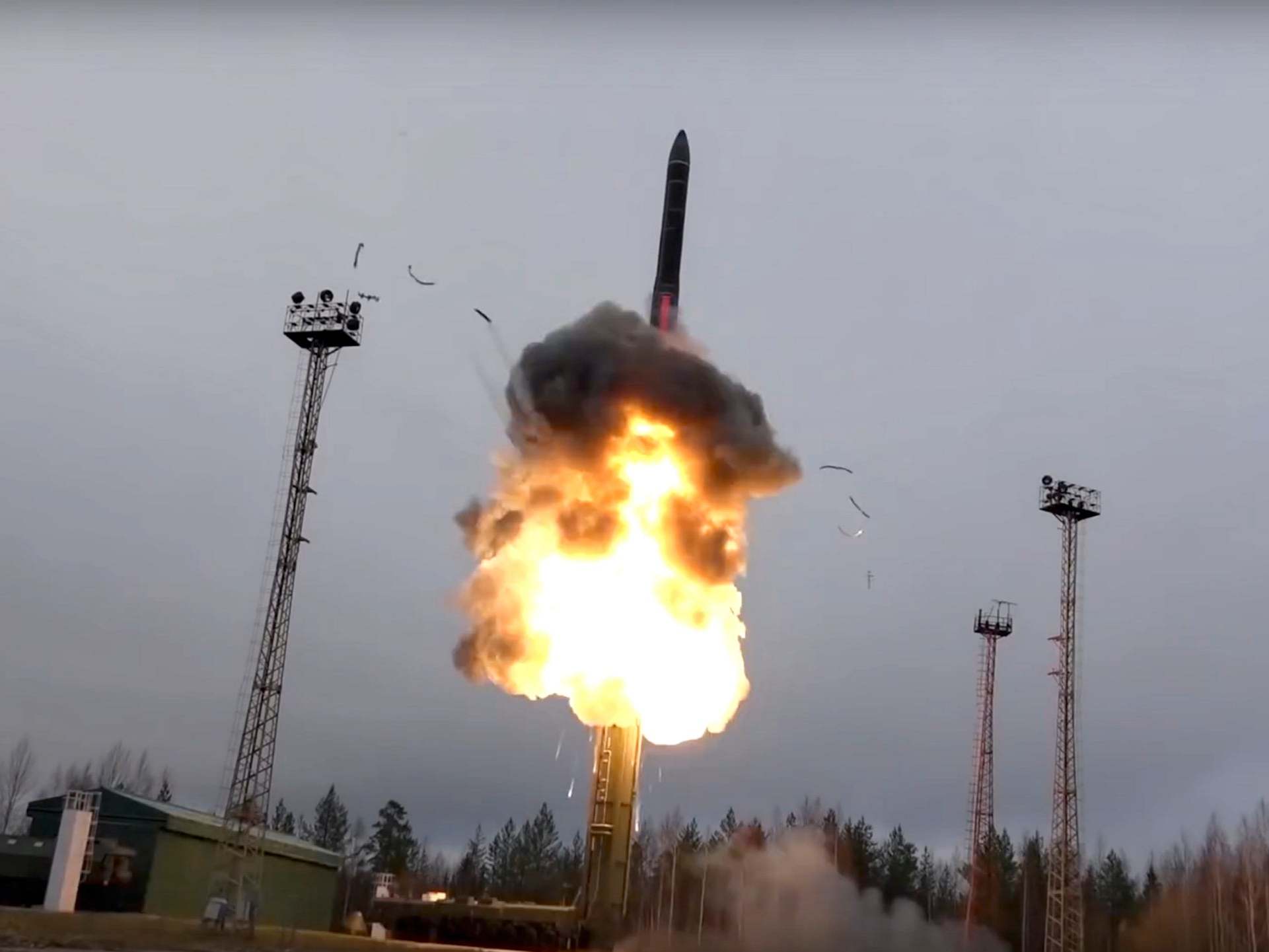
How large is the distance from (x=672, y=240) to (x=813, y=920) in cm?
3436

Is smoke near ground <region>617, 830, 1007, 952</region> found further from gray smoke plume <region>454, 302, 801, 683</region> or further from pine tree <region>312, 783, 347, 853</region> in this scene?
pine tree <region>312, 783, 347, 853</region>

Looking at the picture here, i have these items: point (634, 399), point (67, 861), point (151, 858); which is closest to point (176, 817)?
point (151, 858)

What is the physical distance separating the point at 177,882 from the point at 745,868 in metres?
34.7

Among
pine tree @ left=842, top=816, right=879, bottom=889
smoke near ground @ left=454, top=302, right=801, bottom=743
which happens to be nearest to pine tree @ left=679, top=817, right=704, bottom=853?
pine tree @ left=842, top=816, right=879, bottom=889

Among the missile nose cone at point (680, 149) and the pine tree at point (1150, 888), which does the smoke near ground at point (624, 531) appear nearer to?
the missile nose cone at point (680, 149)

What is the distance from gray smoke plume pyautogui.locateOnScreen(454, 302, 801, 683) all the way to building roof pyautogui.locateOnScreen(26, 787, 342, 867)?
24.1 meters

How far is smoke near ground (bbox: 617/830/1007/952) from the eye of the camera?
59.4 meters

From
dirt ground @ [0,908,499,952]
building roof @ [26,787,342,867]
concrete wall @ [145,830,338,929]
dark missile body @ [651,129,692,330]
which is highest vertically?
dark missile body @ [651,129,692,330]

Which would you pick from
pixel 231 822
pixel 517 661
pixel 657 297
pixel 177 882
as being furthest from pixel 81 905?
pixel 657 297

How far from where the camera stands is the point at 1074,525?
6794 cm

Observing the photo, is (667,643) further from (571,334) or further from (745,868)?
(745,868)

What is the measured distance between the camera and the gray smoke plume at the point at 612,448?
136ft

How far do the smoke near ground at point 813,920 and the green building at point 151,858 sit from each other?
2300cm

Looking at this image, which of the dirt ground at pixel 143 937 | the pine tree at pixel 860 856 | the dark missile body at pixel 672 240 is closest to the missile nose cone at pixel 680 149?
the dark missile body at pixel 672 240
